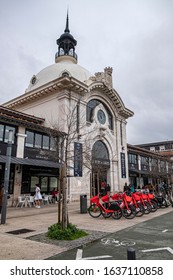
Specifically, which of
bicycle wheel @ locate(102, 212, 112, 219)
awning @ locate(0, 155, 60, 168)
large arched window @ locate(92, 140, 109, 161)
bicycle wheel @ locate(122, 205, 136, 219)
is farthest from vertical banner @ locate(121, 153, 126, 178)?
bicycle wheel @ locate(102, 212, 112, 219)

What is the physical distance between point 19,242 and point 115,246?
105 inches

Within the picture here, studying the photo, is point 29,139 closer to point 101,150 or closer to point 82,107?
point 82,107

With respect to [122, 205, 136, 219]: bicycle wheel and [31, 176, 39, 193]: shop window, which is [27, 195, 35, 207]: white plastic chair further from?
[122, 205, 136, 219]: bicycle wheel

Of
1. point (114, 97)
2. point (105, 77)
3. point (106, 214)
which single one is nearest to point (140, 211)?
point (106, 214)

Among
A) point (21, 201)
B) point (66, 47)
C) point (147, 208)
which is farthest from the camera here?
point (66, 47)

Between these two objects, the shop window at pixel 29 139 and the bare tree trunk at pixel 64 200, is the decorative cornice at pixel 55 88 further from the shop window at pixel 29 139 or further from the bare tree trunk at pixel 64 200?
the bare tree trunk at pixel 64 200

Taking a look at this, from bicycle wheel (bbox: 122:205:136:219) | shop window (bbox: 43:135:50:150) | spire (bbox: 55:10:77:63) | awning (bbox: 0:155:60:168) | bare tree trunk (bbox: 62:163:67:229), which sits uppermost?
spire (bbox: 55:10:77:63)

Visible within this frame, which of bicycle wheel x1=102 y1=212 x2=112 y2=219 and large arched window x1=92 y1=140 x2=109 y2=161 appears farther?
large arched window x1=92 y1=140 x2=109 y2=161

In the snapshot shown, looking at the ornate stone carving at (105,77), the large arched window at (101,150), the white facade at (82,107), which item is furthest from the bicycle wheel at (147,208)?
the ornate stone carving at (105,77)

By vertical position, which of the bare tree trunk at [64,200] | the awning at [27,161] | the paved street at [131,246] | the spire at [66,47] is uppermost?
the spire at [66,47]

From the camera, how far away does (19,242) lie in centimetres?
588
